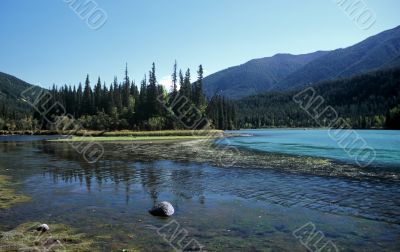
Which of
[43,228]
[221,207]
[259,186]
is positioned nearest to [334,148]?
[259,186]

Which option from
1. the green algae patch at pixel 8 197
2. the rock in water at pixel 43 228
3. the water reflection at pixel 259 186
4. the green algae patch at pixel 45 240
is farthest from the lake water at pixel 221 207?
the rock in water at pixel 43 228

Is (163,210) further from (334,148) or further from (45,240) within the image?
(334,148)

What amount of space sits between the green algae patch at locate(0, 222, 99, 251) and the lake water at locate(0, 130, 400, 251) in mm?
598

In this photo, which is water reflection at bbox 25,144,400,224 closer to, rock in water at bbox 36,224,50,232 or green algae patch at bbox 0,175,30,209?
green algae patch at bbox 0,175,30,209

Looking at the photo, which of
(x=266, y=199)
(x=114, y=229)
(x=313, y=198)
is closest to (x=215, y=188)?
(x=266, y=199)

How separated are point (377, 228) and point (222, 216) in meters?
7.43

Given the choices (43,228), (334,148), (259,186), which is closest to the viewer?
(43,228)

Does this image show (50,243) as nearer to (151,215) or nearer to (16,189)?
(151,215)

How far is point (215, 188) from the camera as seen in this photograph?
28.9m

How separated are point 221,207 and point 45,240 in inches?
399

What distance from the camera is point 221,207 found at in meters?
21.9

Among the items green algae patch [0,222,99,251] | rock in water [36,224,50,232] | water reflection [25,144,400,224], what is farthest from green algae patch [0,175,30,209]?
rock in water [36,224,50,232]

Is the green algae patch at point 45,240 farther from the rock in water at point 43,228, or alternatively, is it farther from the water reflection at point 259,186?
the water reflection at point 259,186

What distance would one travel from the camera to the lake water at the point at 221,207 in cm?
1555
